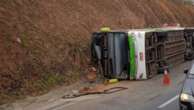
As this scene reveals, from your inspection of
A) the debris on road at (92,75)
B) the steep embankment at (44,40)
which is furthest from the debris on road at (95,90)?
the debris on road at (92,75)

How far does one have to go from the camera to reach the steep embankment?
17.4m

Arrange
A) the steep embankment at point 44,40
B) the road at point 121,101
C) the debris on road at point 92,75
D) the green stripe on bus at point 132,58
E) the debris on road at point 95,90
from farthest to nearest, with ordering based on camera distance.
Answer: the green stripe on bus at point 132,58, the debris on road at point 92,75, the steep embankment at point 44,40, the debris on road at point 95,90, the road at point 121,101

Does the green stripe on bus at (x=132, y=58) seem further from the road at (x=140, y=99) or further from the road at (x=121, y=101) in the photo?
the road at (x=121, y=101)

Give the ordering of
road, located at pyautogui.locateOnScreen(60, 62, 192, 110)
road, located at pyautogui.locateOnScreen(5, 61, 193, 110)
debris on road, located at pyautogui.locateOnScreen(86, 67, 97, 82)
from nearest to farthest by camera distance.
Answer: road, located at pyautogui.locateOnScreen(60, 62, 192, 110) < road, located at pyautogui.locateOnScreen(5, 61, 193, 110) < debris on road, located at pyautogui.locateOnScreen(86, 67, 97, 82)

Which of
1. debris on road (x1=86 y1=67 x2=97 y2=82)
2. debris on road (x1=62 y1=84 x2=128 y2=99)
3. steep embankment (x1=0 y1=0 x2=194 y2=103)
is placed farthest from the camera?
debris on road (x1=86 y1=67 x2=97 y2=82)

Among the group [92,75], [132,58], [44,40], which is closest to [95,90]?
[92,75]

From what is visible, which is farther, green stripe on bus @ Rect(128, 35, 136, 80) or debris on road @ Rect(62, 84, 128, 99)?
green stripe on bus @ Rect(128, 35, 136, 80)

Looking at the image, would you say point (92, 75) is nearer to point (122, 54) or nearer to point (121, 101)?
point (122, 54)

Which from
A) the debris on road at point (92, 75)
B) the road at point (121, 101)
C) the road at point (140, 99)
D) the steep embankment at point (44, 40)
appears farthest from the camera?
the debris on road at point (92, 75)

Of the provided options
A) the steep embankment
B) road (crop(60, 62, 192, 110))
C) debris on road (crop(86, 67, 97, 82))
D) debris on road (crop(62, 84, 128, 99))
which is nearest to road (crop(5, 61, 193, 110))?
road (crop(60, 62, 192, 110))

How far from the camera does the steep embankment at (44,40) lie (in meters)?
17.4

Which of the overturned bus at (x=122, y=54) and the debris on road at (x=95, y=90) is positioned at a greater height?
the overturned bus at (x=122, y=54)

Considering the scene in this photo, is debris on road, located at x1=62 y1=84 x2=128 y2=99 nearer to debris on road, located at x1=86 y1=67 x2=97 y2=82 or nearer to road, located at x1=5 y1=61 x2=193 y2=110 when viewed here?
road, located at x1=5 y1=61 x2=193 y2=110

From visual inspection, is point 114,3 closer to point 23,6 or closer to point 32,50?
point 23,6
